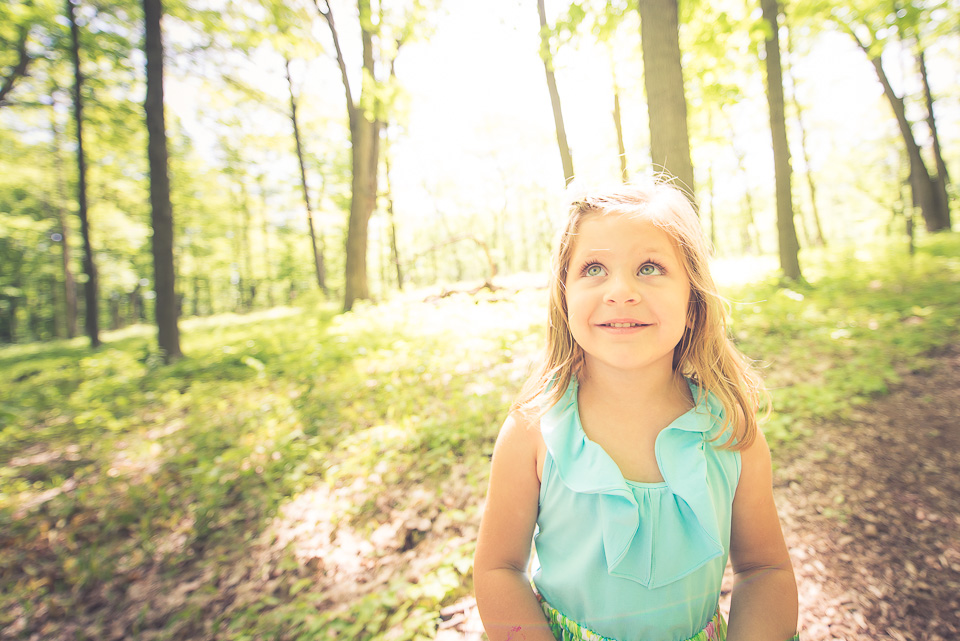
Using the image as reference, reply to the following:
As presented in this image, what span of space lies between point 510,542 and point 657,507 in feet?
1.45

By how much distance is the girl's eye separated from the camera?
46.5 inches

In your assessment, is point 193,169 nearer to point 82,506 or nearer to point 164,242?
point 164,242

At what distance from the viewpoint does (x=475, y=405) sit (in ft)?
14.1

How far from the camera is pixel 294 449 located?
411cm

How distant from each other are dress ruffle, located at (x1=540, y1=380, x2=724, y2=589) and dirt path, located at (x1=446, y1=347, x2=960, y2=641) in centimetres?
142

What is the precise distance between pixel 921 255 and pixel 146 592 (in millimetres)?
13582

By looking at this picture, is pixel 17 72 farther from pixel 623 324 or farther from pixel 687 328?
pixel 687 328

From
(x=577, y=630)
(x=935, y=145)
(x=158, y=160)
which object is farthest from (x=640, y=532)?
(x=935, y=145)

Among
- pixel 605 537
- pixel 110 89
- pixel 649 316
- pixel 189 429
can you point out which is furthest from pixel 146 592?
pixel 110 89

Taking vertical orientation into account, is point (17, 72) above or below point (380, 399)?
above

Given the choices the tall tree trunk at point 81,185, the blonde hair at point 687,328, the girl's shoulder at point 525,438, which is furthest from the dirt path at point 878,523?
the tall tree trunk at point 81,185

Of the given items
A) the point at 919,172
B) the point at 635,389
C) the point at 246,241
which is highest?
the point at 246,241

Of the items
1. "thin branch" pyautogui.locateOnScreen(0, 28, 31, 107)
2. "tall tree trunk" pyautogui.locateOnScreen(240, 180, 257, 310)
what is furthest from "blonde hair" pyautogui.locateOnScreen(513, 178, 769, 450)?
"tall tree trunk" pyautogui.locateOnScreen(240, 180, 257, 310)

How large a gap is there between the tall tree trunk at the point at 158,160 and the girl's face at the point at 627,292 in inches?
342
